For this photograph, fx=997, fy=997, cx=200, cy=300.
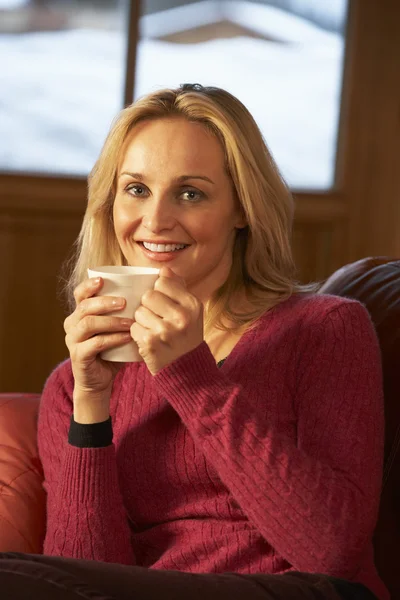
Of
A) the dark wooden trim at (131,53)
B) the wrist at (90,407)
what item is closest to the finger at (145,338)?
the wrist at (90,407)

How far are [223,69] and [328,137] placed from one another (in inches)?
21.3

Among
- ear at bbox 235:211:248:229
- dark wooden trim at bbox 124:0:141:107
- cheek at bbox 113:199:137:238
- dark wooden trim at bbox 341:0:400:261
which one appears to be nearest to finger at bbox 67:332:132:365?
cheek at bbox 113:199:137:238

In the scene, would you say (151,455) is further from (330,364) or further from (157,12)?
(157,12)

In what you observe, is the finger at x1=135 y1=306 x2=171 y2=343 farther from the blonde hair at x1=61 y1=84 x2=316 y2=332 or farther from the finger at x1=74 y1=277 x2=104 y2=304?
the blonde hair at x1=61 y1=84 x2=316 y2=332

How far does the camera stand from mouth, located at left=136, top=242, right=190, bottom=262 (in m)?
1.48

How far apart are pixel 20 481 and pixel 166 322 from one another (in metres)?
0.50

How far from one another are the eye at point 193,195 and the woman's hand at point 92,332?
0.27 m

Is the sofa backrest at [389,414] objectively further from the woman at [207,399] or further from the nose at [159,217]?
the nose at [159,217]

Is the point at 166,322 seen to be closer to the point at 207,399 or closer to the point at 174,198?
the point at 207,399

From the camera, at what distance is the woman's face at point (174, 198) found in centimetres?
147

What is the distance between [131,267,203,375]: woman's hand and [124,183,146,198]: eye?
0.28 metres

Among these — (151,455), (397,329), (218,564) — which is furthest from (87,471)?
(397,329)

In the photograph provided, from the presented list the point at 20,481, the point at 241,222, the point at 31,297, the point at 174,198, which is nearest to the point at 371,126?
the point at 31,297

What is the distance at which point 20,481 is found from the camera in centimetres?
159
